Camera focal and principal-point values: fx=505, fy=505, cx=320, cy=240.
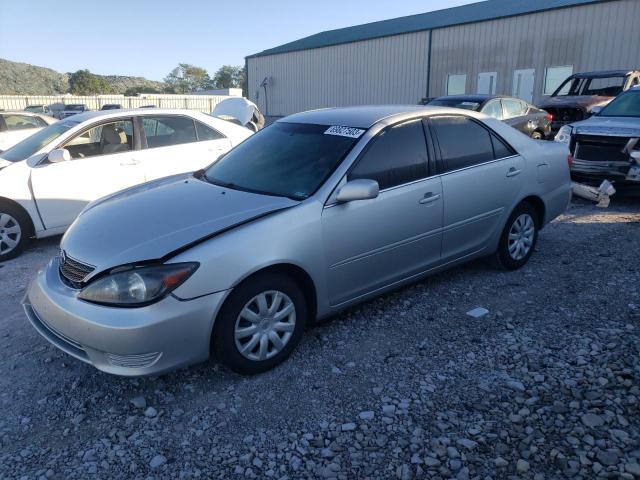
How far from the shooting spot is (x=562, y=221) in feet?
22.2

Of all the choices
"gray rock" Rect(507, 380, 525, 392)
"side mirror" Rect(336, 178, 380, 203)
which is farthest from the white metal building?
"gray rock" Rect(507, 380, 525, 392)

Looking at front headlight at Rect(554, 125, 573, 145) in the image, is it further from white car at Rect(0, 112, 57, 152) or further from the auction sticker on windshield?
white car at Rect(0, 112, 57, 152)

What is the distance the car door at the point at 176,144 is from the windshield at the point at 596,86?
10.7 metres

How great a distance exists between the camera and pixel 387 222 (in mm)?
3676

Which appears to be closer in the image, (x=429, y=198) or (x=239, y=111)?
(x=429, y=198)

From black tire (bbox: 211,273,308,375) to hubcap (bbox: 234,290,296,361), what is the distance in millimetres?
19

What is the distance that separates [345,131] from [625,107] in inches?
265

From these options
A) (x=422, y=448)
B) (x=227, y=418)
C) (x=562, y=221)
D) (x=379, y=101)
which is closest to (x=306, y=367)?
(x=227, y=418)

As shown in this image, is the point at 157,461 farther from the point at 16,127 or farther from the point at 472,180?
the point at 16,127

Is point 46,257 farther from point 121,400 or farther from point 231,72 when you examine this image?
point 231,72

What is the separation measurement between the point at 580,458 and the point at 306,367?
1.62 m

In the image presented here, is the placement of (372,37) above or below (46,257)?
above

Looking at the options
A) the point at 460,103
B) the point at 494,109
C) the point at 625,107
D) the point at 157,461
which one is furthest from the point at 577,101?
the point at 157,461

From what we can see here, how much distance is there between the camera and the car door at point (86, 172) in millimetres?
5777
